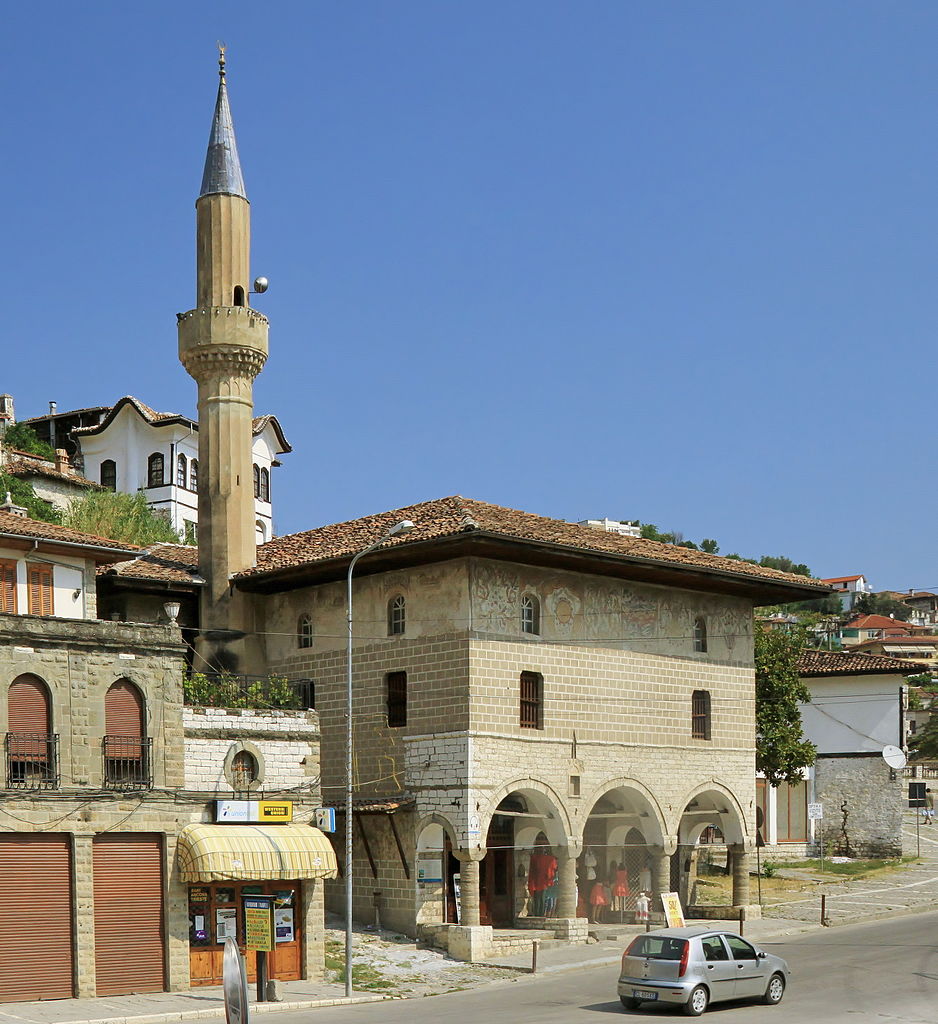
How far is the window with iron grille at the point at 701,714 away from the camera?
4178 cm

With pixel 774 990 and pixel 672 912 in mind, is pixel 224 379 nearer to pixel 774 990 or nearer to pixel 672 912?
pixel 672 912

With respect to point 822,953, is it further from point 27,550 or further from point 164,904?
point 27,550

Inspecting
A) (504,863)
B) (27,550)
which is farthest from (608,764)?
(27,550)

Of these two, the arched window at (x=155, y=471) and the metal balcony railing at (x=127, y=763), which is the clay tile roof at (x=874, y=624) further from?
the metal balcony railing at (x=127, y=763)

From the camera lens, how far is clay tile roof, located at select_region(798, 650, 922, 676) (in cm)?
5691

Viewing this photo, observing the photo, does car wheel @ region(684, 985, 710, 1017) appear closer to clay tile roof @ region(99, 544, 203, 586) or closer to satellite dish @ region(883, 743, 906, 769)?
clay tile roof @ region(99, 544, 203, 586)

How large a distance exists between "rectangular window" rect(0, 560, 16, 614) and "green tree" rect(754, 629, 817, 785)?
26.0 metres

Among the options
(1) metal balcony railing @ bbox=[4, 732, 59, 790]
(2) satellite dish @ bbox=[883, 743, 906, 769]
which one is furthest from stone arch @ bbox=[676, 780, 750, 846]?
(1) metal balcony railing @ bbox=[4, 732, 59, 790]

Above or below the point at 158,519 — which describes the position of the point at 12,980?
below

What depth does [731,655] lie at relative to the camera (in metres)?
42.8

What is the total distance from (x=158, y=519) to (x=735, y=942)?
47.8 meters

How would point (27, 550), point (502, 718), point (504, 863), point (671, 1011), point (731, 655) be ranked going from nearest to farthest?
point (671, 1011), point (27, 550), point (502, 718), point (504, 863), point (731, 655)

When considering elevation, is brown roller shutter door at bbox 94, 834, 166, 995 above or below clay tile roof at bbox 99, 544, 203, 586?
below

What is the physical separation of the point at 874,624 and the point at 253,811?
491 feet
